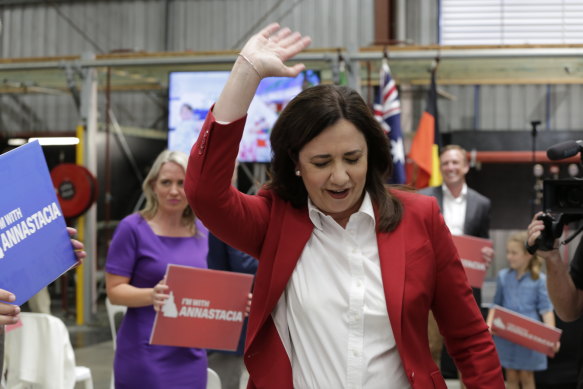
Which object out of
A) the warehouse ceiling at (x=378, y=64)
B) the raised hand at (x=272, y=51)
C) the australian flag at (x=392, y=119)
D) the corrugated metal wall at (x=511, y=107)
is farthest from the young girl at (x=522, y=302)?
the corrugated metal wall at (x=511, y=107)

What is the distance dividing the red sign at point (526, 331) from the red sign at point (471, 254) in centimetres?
47

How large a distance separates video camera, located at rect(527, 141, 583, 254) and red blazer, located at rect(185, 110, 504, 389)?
418mm

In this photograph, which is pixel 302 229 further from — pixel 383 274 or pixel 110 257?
pixel 110 257

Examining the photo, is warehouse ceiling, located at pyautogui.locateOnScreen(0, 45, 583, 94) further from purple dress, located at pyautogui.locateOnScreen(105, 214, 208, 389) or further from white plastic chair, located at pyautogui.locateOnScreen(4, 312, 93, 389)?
purple dress, located at pyautogui.locateOnScreen(105, 214, 208, 389)

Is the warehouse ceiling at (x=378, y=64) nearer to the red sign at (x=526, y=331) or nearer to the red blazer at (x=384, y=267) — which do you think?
the red sign at (x=526, y=331)

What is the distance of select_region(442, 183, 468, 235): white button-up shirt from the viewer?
521cm

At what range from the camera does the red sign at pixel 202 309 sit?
3.07m

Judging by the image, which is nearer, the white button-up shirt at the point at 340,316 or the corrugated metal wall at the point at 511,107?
the white button-up shirt at the point at 340,316

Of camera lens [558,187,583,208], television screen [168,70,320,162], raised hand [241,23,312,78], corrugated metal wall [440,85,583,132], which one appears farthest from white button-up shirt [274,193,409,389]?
corrugated metal wall [440,85,583,132]

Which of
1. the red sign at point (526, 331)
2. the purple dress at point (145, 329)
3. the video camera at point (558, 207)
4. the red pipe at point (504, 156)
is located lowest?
the red sign at point (526, 331)

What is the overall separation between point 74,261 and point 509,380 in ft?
13.1

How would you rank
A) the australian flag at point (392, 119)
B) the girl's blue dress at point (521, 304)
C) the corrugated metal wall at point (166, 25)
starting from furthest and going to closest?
the corrugated metal wall at point (166, 25), the australian flag at point (392, 119), the girl's blue dress at point (521, 304)

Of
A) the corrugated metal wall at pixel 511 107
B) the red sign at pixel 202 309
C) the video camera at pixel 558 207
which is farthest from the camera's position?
the corrugated metal wall at pixel 511 107

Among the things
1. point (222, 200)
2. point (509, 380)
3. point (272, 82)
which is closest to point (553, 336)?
point (509, 380)
